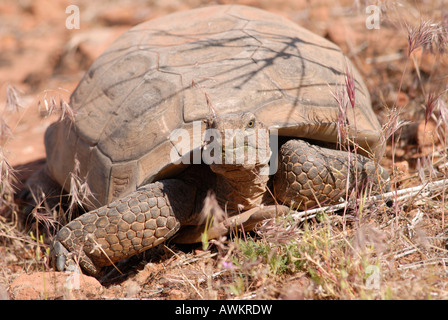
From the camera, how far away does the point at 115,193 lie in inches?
127

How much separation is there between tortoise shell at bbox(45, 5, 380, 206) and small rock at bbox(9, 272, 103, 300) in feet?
2.29

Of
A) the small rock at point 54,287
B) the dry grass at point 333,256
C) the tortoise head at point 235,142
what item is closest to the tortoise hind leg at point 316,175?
the dry grass at point 333,256

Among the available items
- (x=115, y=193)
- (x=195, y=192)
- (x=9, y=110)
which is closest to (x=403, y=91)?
(x=195, y=192)

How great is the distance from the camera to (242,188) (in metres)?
2.96

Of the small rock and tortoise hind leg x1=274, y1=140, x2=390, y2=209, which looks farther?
tortoise hind leg x1=274, y1=140, x2=390, y2=209

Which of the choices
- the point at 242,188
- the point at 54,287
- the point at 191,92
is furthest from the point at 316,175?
the point at 54,287

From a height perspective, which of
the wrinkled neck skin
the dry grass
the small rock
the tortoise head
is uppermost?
the tortoise head

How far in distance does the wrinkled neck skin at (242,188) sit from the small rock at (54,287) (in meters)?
0.87

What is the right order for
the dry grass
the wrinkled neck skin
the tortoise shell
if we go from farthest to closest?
1. the tortoise shell
2. the wrinkled neck skin
3. the dry grass

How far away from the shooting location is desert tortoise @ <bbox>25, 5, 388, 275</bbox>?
9.32 ft

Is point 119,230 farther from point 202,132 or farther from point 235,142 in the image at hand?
point 235,142

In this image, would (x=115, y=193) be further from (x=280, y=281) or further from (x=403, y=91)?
(x=403, y=91)

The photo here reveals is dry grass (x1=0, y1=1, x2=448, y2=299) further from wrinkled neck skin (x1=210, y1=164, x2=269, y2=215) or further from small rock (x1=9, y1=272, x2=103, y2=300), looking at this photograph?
wrinkled neck skin (x1=210, y1=164, x2=269, y2=215)

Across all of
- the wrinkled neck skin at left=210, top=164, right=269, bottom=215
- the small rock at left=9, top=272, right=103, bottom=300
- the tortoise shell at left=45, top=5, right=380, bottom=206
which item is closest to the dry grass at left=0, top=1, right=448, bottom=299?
the small rock at left=9, top=272, right=103, bottom=300
